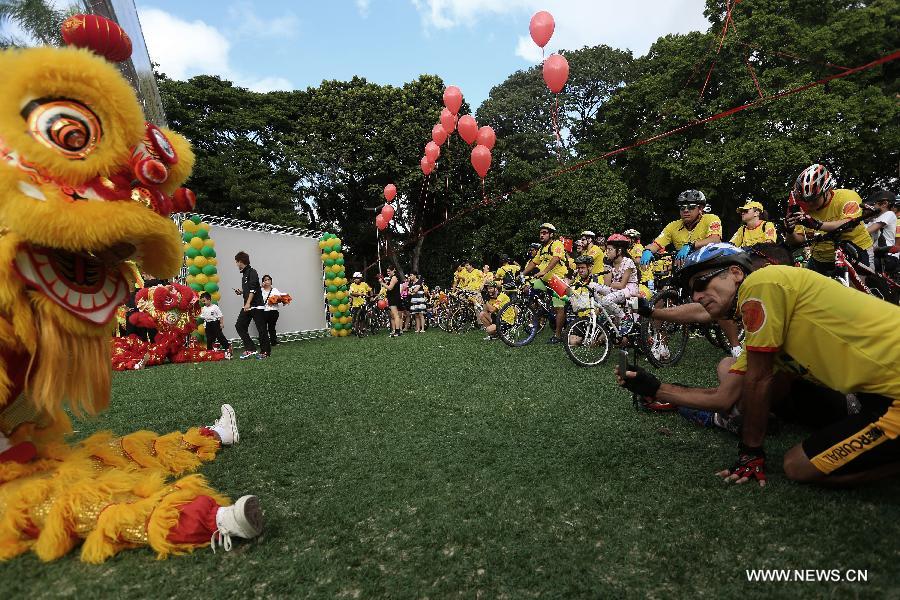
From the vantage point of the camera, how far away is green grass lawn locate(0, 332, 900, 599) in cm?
198

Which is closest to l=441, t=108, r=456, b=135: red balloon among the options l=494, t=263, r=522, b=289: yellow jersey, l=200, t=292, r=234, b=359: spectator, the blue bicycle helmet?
l=494, t=263, r=522, b=289: yellow jersey

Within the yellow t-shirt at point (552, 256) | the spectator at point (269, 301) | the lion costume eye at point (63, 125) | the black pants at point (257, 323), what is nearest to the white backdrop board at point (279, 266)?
the spectator at point (269, 301)

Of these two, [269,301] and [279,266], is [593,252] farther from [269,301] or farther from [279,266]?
[279,266]

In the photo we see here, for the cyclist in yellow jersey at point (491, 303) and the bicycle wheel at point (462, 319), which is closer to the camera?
the cyclist in yellow jersey at point (491, 303)

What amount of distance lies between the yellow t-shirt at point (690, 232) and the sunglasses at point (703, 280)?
306 centimetres

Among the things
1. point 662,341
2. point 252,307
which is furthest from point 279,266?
point 662,341

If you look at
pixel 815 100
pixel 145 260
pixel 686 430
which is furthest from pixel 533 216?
pixel 145 260

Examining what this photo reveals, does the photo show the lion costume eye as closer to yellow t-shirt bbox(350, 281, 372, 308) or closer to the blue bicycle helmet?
the blue bicycle helmet

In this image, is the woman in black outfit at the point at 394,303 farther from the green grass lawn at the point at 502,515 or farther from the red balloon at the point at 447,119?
the green grass lawn at the point at 502,515

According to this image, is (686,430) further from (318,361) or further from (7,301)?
(318,361)

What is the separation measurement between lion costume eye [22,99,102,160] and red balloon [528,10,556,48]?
878 centimetres

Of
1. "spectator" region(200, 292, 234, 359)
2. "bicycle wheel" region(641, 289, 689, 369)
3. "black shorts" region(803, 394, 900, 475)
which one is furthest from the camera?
"spectator" region(200, 292, 234, 359)

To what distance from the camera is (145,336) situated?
9.71 meters

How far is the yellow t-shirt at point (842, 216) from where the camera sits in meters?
4.82
